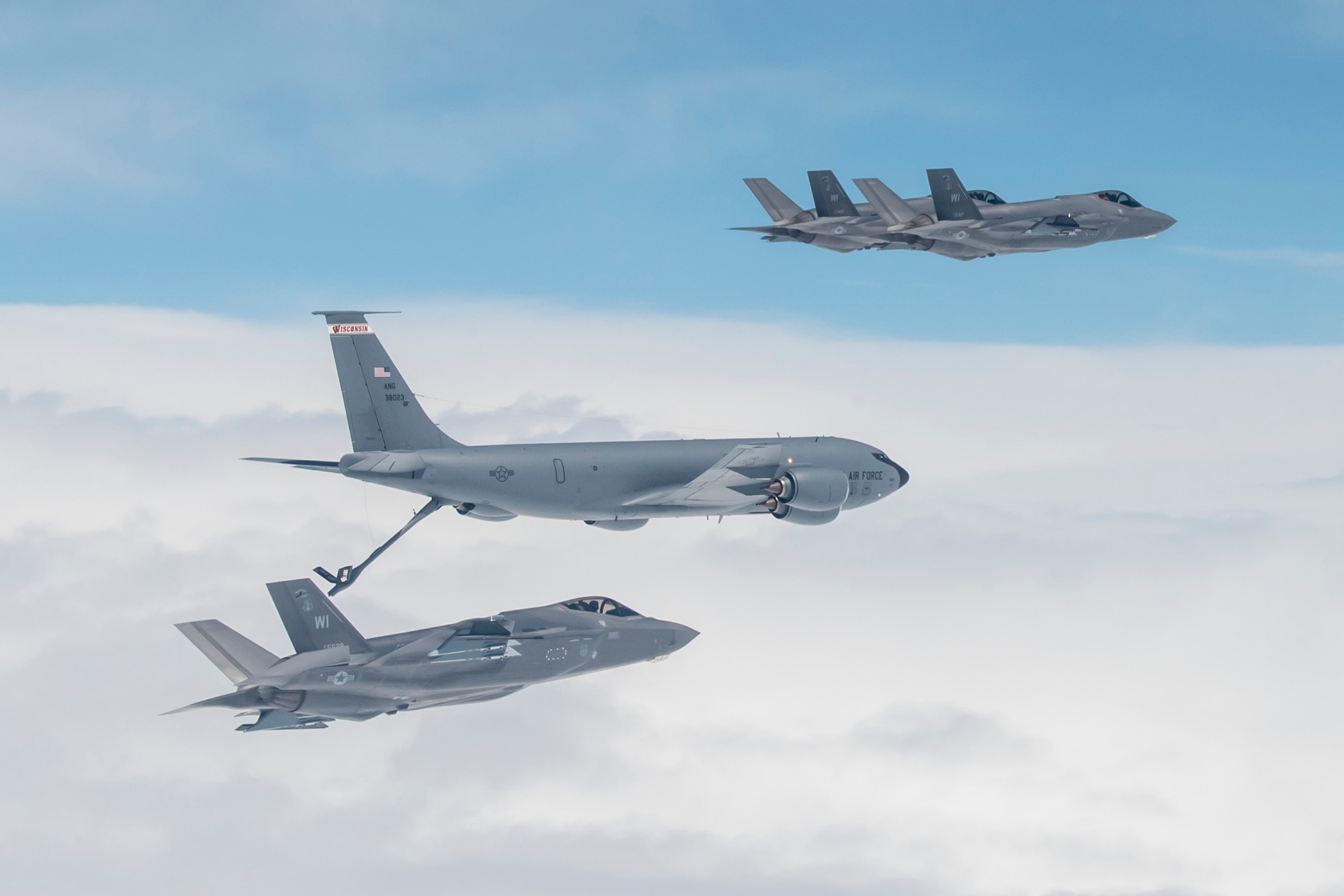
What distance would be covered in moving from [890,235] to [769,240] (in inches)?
220

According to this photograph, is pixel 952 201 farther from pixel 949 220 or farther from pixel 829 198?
pixel 829 198

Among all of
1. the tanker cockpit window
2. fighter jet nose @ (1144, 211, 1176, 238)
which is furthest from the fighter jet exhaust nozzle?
fighter jet nose @ (1144, 211, 1176, 238)

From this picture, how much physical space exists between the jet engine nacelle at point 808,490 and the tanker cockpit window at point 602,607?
8592mm

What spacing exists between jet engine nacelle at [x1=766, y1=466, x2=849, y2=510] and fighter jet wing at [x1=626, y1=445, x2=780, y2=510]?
0.72 metres

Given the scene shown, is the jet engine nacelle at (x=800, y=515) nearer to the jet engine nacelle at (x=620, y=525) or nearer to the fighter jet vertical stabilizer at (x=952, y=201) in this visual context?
the jet engine nacelle at (x=620, y=525)

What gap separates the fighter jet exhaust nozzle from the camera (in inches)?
2484

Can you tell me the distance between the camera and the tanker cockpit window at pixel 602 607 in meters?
58.1

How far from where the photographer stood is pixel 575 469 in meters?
59.8

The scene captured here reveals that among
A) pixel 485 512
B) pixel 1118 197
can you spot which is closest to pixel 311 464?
pixel 485 512

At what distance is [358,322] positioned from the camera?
57312 mm

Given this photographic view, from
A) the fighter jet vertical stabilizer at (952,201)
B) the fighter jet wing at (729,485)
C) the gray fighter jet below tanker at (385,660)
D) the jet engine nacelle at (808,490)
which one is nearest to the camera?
the gray fighter jet below tanker at (385,660)

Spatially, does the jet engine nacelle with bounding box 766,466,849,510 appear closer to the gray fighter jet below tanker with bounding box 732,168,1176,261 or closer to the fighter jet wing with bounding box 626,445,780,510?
the fighter jet wing with bounding box 626,445,780,510

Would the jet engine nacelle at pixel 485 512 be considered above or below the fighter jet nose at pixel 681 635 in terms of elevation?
above

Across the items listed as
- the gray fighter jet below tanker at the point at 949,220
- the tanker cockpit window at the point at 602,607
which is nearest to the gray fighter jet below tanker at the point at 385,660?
the tanker cockpit window at the point at 602,607
